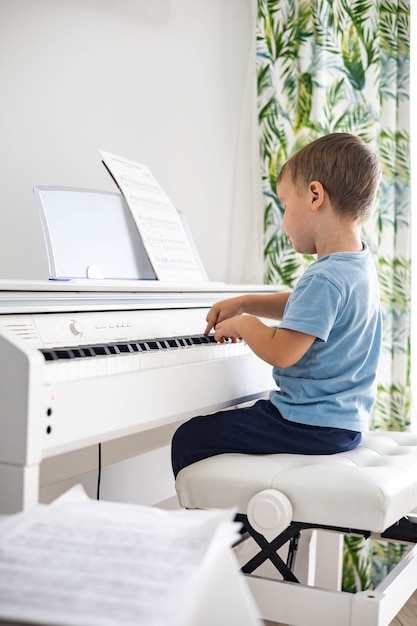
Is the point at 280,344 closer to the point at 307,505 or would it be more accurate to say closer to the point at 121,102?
the point at 307,505

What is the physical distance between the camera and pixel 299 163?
5.47 ft

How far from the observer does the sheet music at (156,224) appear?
6.26 feet

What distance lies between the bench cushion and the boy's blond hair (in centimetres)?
53

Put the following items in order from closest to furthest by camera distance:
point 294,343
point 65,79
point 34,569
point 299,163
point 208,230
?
point 34,569 < point 294,343 < point 299,163 < point 65,79 < point 208,230

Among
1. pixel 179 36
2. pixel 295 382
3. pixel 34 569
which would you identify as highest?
pixel 179 36

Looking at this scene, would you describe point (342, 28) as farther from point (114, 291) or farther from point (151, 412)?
point (151, 412)

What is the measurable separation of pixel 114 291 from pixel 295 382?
40 centimetres

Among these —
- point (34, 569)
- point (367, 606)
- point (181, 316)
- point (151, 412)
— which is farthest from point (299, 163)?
point (34, 569)

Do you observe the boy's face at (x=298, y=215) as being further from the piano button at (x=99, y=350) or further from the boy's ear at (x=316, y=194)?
the piano button at (x=99, y=350)

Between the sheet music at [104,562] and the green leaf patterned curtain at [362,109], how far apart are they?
1791 mm

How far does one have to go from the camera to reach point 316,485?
4.25 ft

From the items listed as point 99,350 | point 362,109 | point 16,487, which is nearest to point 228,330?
point 99,350

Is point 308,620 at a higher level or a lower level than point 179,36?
lower

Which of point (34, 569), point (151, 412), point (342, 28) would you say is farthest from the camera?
point (342, 28)
